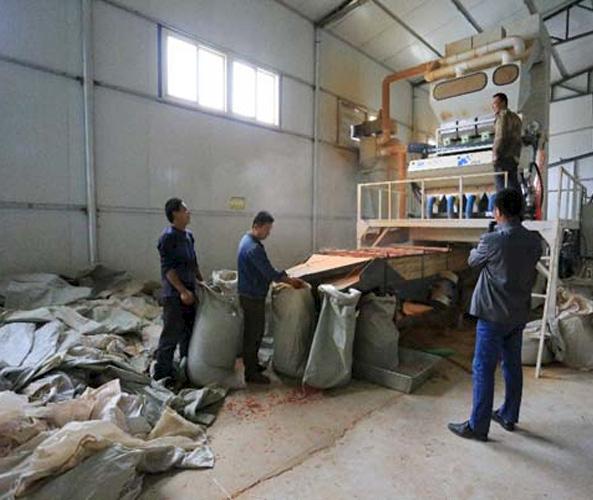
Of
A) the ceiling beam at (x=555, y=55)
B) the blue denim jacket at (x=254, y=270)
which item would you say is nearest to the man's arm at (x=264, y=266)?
the blue denim jacket at (x=254, y=270)

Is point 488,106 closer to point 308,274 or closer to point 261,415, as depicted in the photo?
point 308,274

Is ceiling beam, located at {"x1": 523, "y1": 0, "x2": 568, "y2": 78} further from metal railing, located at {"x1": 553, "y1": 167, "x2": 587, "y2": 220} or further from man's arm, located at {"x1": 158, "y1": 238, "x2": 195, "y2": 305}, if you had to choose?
man's arm, located at {"x1": 158, "y1": 238, "x2": 195, "y2": 305}

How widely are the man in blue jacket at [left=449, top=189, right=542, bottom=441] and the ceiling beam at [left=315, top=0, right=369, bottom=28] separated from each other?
5383 mm

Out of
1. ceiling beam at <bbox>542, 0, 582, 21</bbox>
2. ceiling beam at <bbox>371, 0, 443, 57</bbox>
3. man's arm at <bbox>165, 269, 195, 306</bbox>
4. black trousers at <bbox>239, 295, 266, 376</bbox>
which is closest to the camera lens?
man's arm at <bbox>165, 269, 195, 306</bbox>

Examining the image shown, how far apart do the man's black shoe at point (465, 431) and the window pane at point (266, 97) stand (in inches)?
200

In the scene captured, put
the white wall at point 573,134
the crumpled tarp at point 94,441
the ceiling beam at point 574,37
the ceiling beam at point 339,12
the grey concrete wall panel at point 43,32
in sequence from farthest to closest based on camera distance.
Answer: the white wall at point 573,134
the ceiling beam at point 574,37
the ceiling beam at point 339,12
the grey concrete wall panel at point 43,32
the crumpled tarp at point 94,441

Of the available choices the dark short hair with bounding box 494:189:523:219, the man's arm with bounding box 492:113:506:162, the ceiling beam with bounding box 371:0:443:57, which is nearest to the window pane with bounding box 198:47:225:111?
the ceiling beam with bounding box 371:0:443:57

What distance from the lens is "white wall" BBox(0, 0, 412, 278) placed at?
3.80m

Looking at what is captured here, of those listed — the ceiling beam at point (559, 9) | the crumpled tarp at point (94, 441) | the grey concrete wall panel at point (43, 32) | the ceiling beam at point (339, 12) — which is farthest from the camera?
the ceiling beam at point (559, 9)

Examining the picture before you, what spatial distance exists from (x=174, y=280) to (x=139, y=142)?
267cm

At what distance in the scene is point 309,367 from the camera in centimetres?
283

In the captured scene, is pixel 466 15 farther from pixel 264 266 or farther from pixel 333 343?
pixel 333 343

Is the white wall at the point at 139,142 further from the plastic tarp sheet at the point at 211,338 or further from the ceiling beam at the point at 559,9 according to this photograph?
the ceiling beam at the point at 559,9

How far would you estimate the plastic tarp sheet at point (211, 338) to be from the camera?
A: 2.78m
